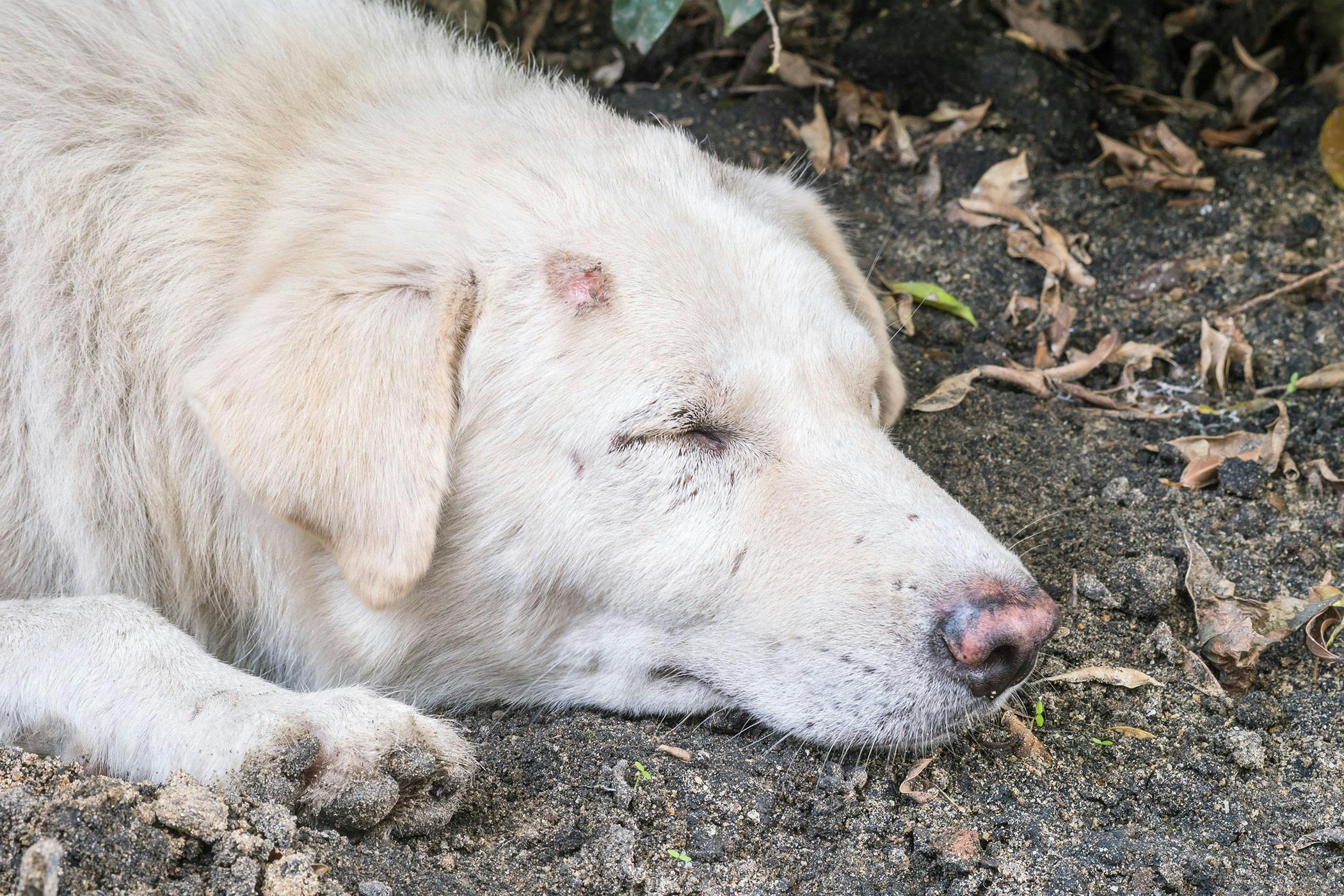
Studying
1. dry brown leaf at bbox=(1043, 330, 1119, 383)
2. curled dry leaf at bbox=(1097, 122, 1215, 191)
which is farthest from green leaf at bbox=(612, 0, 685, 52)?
curled dry leaf at bbox=(1097, 122, 1215, 191)

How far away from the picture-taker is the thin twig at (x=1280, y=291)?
14.0 feet

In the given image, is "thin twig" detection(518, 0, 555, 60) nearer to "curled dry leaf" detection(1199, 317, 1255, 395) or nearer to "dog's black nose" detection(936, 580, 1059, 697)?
"curled dry leaf" detection(1199, 317, 1255, 395)

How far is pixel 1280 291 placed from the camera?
4.25 metres

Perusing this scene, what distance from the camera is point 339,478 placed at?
8.10ft

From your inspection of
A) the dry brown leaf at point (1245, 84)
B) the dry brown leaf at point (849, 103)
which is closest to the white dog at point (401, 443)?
the dry brown leaf at point (849, 103)

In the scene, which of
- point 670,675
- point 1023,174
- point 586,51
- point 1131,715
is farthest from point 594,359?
point 586,51

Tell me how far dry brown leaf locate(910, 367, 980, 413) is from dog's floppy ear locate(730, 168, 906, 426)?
41cm

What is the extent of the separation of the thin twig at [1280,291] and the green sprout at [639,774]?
2.80m

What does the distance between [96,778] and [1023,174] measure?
3871 millimetres

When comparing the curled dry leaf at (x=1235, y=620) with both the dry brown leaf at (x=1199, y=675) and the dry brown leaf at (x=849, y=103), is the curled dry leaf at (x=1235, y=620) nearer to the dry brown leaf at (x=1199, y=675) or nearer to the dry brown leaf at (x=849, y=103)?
the dry brown leaf at (x=1199, y=675)

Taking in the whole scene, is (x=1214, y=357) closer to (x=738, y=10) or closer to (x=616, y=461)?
(x=738, y=10)

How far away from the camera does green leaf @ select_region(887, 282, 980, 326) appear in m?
4.41

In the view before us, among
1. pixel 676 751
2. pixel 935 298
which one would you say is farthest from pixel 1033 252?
pixel 676 751

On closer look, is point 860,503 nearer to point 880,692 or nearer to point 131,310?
point 880,692
